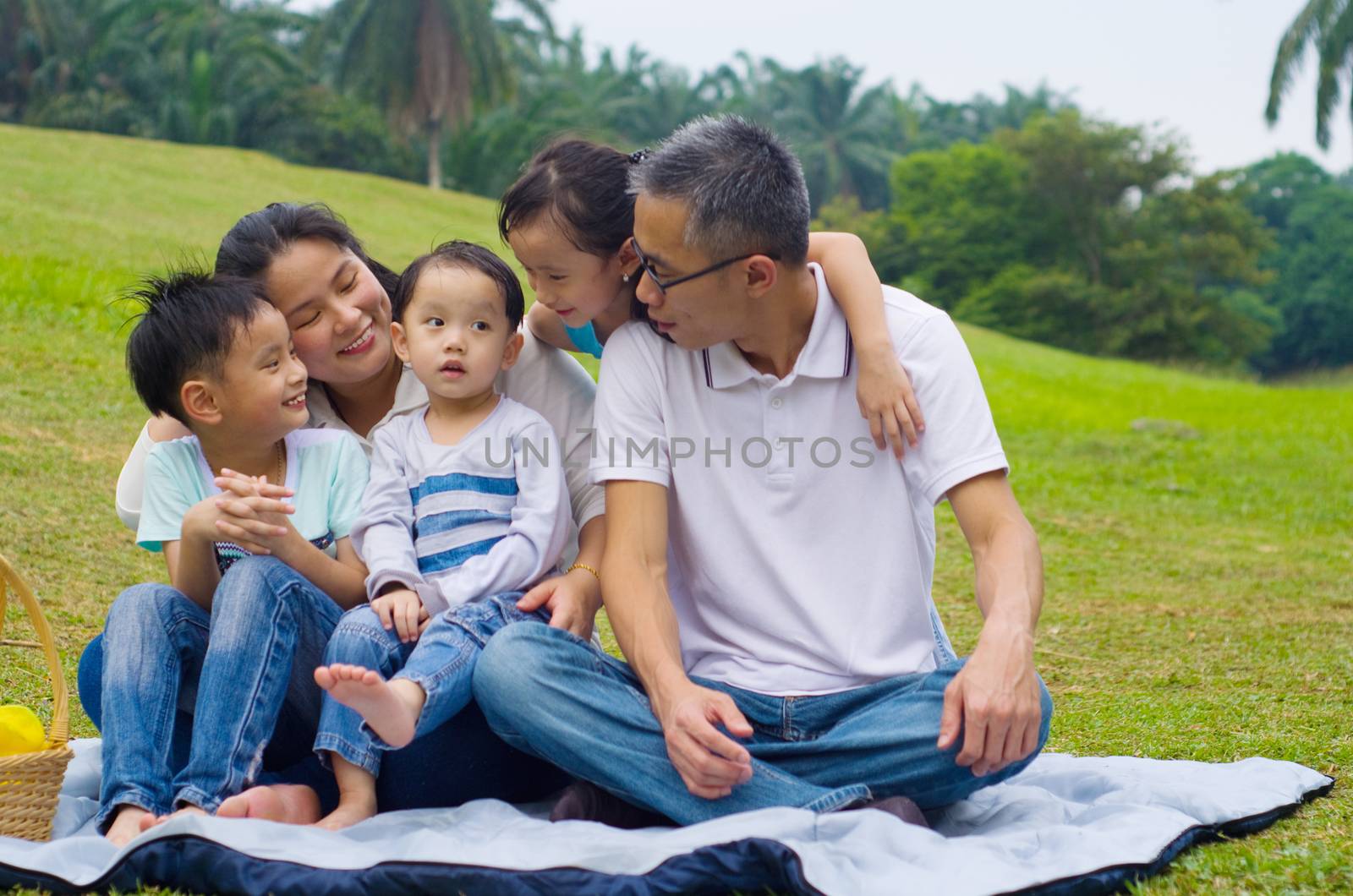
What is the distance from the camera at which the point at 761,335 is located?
8.82 ft

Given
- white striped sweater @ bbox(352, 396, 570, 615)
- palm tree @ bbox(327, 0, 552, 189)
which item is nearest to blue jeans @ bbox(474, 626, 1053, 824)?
white striped sweater @ bbox(352, 396, 570, 615)

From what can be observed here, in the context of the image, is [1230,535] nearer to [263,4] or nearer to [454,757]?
[454,757]

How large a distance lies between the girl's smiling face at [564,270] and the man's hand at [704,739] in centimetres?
95

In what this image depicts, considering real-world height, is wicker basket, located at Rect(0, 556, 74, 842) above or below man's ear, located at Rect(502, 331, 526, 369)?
below

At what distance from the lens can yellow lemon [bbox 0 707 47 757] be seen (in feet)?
8.12

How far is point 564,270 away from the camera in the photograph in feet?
9.48

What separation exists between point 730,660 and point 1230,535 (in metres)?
6.57

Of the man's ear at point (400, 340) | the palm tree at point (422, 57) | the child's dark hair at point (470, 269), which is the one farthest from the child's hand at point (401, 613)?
the palm tree at point (422, 57)

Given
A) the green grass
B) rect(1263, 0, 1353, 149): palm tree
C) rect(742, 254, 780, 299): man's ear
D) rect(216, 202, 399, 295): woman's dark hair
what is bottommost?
the green grass

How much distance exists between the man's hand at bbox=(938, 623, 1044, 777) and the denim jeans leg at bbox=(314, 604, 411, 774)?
3.47 ft

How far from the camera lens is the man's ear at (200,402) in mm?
2693

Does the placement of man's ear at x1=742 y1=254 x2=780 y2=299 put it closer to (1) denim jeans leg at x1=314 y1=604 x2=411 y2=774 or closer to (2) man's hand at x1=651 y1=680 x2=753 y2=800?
(2) man's hand at x1=651 y1=680 x2=753 y2=800

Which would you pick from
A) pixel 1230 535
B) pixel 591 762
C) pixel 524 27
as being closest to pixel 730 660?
pixel 591 762

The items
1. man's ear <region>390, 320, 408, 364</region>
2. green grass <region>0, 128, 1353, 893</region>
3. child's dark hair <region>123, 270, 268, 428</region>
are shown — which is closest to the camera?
child's dark hair <region>123, 270, 268, 428</region>
